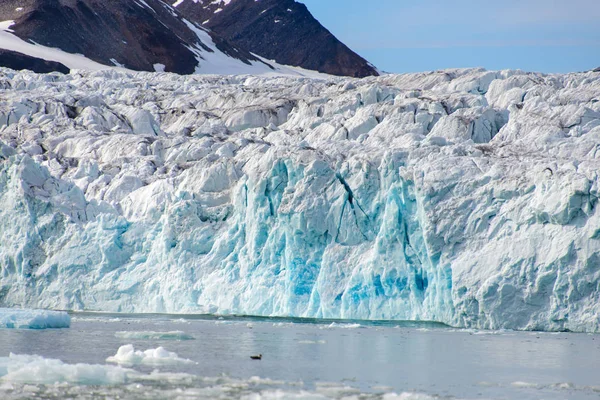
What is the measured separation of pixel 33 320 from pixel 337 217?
6442 millimetres

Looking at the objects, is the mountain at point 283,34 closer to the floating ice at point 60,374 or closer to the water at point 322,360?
the water at point 322,360

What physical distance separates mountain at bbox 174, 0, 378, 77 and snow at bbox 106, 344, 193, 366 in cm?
6575

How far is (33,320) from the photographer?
16.9 m

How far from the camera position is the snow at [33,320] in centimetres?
1688

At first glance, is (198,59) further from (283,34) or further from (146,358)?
(146,358)

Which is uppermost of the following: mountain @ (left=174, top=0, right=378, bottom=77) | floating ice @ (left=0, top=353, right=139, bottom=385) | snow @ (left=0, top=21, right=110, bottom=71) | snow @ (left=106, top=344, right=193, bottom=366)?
mountain @ (left=174, top=0, right=378, bottom=77)

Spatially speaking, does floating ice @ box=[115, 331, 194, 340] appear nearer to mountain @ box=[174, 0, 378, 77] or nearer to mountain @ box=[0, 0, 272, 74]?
mountain @ box=[0, 0, 272, 74]

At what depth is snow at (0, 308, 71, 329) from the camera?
16.9 m

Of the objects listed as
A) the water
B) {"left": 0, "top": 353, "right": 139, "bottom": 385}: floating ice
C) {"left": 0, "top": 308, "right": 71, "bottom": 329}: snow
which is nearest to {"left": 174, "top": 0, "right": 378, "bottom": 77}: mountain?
the water

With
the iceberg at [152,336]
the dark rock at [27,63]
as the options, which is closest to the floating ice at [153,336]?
the iceberg at [152,336]

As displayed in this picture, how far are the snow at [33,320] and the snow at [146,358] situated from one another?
478 cm

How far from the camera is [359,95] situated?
96.4 ft

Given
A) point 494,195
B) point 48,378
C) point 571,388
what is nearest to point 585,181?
point 494,195

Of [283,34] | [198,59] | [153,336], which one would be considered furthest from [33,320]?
[283,34]
